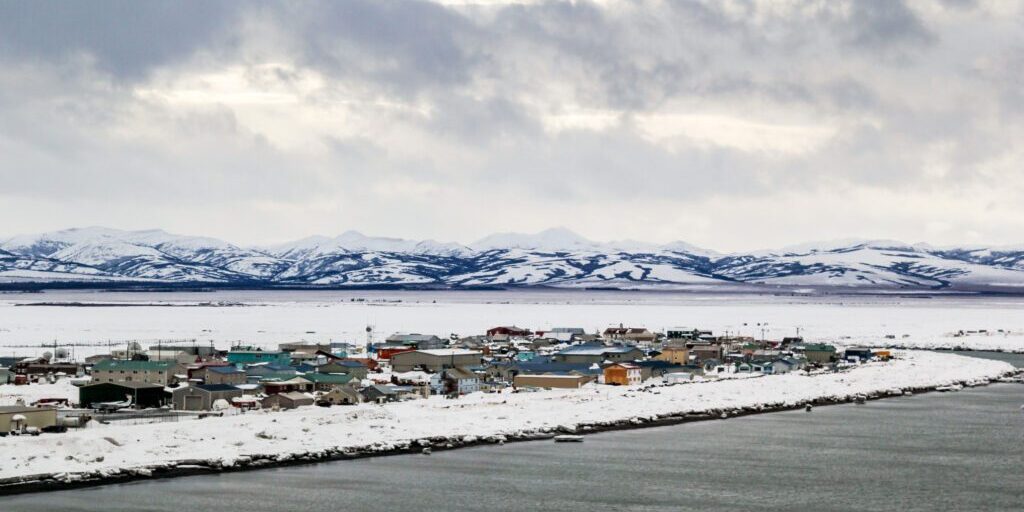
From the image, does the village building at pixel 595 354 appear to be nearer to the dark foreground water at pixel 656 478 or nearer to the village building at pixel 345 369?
the village building at pixel 345 369

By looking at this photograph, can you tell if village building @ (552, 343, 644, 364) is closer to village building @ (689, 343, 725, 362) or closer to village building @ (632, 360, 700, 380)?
village building @ (632, 360, 700, 380)

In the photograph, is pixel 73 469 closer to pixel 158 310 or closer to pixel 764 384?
pixel 764 384

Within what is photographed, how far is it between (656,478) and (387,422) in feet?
30.3

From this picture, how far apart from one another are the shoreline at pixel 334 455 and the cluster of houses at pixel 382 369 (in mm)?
4881

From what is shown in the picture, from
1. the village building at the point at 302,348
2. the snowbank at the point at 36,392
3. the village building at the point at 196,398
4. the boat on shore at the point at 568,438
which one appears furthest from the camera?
the village building at the point at 302,348

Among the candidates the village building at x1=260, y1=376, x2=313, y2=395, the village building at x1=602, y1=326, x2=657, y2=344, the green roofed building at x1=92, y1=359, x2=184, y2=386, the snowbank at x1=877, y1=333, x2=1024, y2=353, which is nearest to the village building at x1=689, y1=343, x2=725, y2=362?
the village building at x1=602, y1=326, x2=657, y2=344

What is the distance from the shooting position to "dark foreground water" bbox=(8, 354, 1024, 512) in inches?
869

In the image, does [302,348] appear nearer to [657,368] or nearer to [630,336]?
[657,368]

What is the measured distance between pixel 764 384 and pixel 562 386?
818 cm

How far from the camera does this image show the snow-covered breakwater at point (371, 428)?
24.7m

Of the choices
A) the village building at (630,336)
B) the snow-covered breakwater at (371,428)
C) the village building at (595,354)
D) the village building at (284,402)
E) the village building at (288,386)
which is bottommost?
the snow-covered breakwater at (371,428)

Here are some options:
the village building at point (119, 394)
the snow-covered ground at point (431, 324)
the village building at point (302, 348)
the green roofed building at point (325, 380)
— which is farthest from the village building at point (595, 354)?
the village building at point (119, 394)

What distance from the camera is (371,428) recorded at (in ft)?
99.4

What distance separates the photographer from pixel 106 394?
35.0 meters
